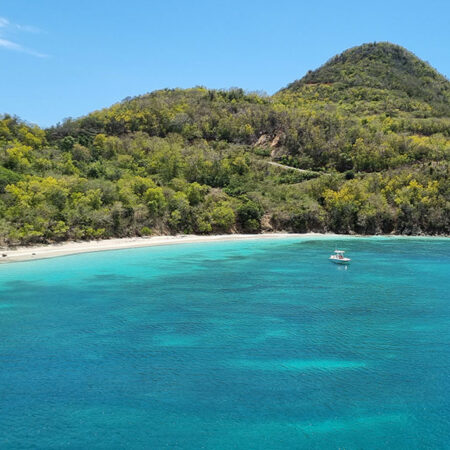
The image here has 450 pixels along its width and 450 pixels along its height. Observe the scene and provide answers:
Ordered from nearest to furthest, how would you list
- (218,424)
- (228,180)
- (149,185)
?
(218,424) → (149,185) → (228,180)

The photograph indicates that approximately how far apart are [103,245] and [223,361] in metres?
38.8

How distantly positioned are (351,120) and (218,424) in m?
105

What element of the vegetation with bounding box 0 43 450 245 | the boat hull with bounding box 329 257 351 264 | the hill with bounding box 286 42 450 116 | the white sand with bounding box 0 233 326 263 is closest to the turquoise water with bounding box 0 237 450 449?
the boat hull with bounding box 329 257 351 264

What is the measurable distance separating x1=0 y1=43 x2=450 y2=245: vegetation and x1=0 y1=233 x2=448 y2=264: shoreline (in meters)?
1.80

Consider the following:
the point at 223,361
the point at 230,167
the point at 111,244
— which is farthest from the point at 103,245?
the point at 230,167

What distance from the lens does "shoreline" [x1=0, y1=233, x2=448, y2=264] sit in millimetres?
45688

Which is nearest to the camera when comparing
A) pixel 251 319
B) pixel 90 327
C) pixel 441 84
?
pixel 90 327

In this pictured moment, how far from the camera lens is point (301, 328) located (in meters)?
23.9

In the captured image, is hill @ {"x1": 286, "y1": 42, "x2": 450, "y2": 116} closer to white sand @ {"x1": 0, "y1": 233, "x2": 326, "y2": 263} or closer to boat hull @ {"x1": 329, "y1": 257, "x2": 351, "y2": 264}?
white sand @ {"x1": 0, "y1": 233, "x2": 326, "y2": 263}

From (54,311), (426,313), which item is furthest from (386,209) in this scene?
(54,311)

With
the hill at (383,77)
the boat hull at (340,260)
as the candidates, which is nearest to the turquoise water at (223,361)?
the boat hull at (340,260)

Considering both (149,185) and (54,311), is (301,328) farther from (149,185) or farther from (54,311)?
(149,185)

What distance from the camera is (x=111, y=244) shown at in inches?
2179

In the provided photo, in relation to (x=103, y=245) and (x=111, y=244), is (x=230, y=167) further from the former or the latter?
(x=103, y=245)
